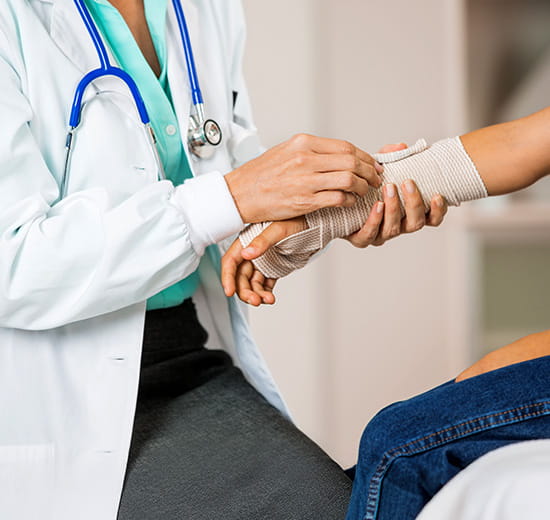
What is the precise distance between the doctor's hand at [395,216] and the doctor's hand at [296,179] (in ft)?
0.37

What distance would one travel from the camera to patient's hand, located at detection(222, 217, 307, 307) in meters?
0.94

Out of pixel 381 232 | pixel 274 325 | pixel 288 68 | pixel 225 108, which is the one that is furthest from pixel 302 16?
pixel 381 232

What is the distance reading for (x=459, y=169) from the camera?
1.04m

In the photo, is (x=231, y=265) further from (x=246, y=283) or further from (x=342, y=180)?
(x=342, y=180)

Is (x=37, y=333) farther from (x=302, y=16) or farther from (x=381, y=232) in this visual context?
(x=302, y=16)

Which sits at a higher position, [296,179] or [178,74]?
[178,74]

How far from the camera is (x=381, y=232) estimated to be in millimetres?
1065

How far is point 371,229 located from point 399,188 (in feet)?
0.25

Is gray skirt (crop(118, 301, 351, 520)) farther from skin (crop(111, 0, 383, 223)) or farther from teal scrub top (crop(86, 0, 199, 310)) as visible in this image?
skin (crop(111, 0, 383, 223))

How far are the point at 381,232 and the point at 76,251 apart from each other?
0.48m

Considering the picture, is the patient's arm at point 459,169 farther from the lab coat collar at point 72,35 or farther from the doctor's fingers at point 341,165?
the lab coat collar at point 72,35

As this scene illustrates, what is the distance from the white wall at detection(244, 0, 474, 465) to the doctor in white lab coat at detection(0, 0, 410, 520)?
1.29 metres

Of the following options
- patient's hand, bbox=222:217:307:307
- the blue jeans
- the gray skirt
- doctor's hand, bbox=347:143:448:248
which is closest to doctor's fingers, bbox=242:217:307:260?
patient's hand, bbox=222:217:307:307

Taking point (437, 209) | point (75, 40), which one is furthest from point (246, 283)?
point (75, 40)
